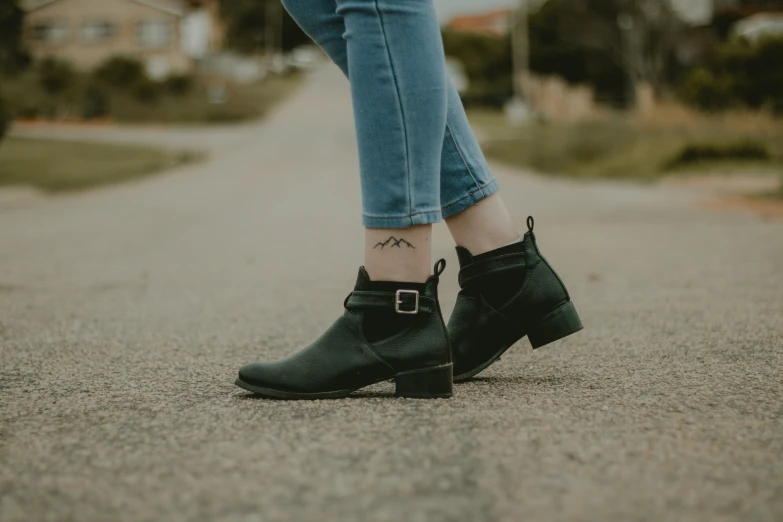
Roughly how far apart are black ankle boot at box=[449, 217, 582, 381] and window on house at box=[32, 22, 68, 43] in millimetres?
52757

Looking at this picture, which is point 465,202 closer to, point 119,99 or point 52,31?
point 119,99

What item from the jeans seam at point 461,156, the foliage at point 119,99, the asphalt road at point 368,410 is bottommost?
the asphalt road at point 368,410

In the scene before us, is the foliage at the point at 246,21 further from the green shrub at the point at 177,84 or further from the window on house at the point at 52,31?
the green shrub at the point at 177,84

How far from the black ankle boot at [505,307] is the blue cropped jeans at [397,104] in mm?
254

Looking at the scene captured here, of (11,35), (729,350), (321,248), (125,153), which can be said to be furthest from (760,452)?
(11,35)

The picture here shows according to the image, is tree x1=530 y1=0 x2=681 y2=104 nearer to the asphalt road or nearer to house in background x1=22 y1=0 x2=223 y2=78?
house in background x1=22 y1=0 x2=223 y2=78

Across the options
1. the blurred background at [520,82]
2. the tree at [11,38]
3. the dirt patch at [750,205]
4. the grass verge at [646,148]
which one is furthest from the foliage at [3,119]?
the tree at [11,38]

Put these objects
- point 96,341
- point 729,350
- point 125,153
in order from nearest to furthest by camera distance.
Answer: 1. point 729,350
2. point 96,341
3. point 125,153

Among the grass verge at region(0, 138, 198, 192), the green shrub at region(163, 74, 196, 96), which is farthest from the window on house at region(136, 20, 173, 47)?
the grass verge at region(0, 138, 198, 192)

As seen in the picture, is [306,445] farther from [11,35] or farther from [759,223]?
[11,35]

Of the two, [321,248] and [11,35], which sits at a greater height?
[11,35]

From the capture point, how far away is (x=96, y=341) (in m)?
2.37

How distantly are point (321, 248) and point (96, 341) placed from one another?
106 inches

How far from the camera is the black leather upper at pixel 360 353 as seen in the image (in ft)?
5.50
